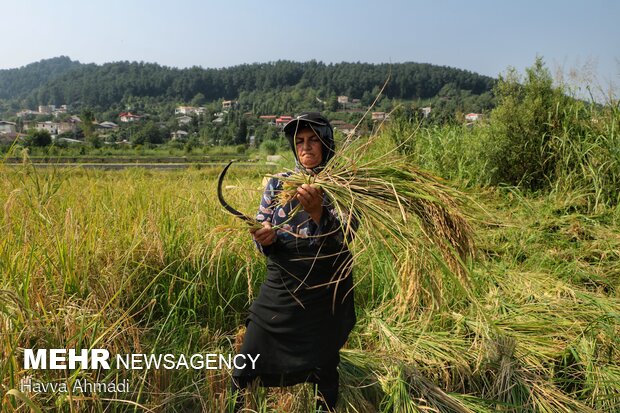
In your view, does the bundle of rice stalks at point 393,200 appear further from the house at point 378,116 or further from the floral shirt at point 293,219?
the house at point 378,116

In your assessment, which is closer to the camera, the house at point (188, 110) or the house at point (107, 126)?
the house at point (107, 126)

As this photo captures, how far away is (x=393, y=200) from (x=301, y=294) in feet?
1.67

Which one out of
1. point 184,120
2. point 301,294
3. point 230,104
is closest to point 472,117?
point 301,294

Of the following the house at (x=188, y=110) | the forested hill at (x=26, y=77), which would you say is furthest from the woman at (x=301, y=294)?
the forested hill at (x=26, y=77)

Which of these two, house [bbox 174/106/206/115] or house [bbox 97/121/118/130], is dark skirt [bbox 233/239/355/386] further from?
house [bbox 174/106/206/115]

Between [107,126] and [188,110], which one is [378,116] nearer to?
[107,126]

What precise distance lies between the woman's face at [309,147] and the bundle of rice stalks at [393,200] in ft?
0.22

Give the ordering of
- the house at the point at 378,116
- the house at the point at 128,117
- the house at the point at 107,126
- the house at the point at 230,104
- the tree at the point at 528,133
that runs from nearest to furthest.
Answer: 1. the house at the point at 378,116
2. the tree at the point at 528,133
3. the house at the point at 230,104
4. the house at the point at 107,126
5. the house at the point at 128,117

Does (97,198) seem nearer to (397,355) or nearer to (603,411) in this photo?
(397,355)

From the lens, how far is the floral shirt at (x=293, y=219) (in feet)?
5.14

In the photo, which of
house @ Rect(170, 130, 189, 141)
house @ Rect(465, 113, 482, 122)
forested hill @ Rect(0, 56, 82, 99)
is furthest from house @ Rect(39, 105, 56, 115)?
house @ Rect(465, 113, 482, 122)

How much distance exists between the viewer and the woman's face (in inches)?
65.0

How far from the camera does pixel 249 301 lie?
1917 mm

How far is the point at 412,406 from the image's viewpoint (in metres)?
1.78
